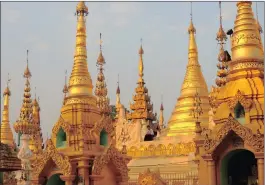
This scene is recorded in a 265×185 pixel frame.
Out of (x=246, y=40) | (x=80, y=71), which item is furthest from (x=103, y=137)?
(x=246, y=40)

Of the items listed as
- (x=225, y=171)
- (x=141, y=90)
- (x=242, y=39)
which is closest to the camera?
(x=225, y=171)

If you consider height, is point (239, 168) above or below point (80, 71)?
below

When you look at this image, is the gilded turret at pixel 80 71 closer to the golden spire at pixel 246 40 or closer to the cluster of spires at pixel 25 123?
the golden spire at pixel 246 40

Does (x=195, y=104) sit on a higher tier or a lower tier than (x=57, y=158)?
higher

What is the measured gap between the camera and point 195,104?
17953 mm

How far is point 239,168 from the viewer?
467 inches

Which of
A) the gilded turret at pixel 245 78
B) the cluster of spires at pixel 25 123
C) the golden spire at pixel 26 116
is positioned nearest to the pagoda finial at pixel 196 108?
the gilded turret at pixel 245 78

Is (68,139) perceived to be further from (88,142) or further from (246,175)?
(246,175)

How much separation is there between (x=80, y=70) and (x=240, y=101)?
515 centimetres

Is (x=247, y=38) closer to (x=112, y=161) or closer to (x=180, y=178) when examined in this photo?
(x=180, y=178)

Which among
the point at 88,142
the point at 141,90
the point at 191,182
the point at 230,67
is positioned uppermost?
the point at 141,90

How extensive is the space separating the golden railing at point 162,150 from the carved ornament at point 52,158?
531 cm

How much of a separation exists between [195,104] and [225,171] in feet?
22.0

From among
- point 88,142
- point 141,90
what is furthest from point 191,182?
point 141,90
